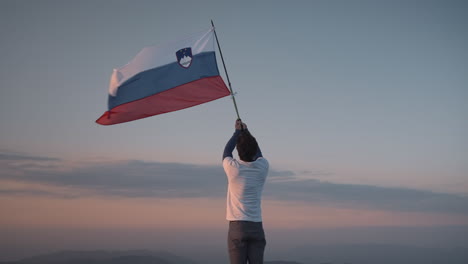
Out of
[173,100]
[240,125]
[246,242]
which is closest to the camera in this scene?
[246,242]

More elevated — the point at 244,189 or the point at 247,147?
the point at 247,147

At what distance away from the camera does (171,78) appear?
33.1 feet

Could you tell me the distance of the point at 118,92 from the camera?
9.84m

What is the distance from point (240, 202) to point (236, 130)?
4.22ft

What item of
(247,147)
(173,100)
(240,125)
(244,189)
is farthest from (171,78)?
(244,189)

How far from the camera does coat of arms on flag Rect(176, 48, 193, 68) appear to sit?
1005cm

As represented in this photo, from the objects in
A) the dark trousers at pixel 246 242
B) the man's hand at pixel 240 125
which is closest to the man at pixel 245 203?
the dark trousers at pixel 246 242

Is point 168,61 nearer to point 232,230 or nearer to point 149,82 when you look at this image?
point 149,82

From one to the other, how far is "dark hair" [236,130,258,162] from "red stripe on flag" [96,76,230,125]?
3.58m

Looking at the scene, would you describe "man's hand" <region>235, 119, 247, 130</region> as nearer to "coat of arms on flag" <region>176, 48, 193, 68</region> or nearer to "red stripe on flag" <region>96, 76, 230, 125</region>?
"red stripe on flag" <region>96, 76, 230, 125</region>

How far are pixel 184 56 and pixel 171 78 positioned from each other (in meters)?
0.57

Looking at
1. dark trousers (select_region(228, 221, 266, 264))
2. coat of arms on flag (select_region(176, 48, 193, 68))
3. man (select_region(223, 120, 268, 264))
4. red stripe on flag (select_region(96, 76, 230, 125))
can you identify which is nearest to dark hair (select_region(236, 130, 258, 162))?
man (select_region(223, 120, 268, 264))

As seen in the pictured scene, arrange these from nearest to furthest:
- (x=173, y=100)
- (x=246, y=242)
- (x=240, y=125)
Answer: (x=246, y=242)
(x=240, y=125)
(x=173, y=100)

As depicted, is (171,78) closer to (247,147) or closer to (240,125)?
(240,125)
